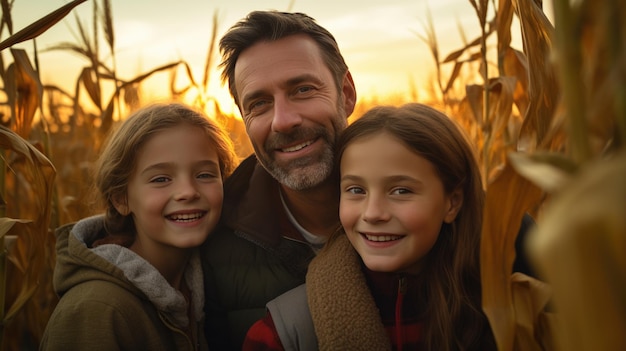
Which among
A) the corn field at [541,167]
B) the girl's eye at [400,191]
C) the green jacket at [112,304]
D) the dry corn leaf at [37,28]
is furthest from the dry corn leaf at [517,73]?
the dry corn leaf at [37,28]

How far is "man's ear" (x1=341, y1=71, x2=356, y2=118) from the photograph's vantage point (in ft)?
8.84

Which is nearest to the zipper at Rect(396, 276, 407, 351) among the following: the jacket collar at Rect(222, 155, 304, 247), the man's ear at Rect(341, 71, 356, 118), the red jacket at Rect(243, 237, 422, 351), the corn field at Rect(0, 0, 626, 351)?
the red jacket at Rect(243, 237, 422, 351)

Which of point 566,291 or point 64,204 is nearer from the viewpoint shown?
point 566,291

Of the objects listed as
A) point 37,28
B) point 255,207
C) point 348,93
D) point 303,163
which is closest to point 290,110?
point 303,163

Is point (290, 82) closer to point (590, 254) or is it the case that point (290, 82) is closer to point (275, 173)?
point (275, 173)

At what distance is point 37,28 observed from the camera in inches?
53.9

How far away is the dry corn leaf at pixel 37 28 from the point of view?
1345mm

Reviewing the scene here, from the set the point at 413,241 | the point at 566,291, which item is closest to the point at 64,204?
the point at 413,241

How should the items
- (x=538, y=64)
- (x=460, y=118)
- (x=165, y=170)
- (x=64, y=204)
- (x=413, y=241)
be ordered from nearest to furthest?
1. (x=538, y=64)
2. (x=413, y=241)
3. (x=165, y=170)
4. (x=64, y=204)
5. (x=460, y=118)

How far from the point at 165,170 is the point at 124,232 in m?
0.38

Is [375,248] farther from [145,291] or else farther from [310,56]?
[310,56]

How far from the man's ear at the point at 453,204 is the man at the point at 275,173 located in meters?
0.60

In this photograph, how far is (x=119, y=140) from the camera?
206 centimetres

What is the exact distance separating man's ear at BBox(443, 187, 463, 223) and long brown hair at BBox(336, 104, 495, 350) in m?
0.02
